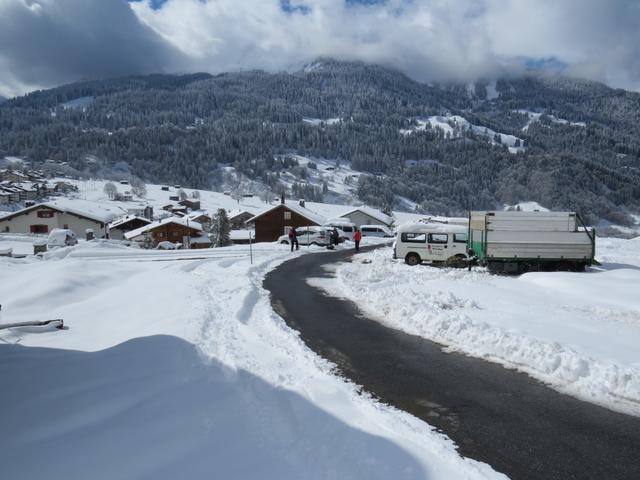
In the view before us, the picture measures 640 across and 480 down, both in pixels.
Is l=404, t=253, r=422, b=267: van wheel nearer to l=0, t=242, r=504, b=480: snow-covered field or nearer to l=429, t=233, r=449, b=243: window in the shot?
l=429, t=233, r=449, b=243: window

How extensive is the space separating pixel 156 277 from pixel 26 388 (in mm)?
12593

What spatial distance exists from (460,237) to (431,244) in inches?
58.9

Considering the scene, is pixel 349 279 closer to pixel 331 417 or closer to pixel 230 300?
pixel 230 300

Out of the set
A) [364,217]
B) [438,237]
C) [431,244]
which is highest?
[364,217]

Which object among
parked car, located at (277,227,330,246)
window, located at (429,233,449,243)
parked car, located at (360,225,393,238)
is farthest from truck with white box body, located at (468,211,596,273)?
parked car, located at (360,225,393,238)

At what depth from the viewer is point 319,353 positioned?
8.50 metres

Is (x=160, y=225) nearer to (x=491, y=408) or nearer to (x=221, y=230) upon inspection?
(x=221, y=230)

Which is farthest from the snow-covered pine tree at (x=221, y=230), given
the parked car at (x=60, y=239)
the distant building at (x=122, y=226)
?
the parked car at (x=60, y=239)

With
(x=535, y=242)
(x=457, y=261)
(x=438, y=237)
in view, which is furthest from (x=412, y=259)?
(x=535, y=242)

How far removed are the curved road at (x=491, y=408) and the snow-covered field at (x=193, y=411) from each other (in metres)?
0.39

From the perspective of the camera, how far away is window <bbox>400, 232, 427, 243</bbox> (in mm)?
23062

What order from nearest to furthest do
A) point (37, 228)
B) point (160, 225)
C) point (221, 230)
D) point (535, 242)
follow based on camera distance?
point (535, 242)
point (221, 230)
point (37, 228)
point (160, 225)

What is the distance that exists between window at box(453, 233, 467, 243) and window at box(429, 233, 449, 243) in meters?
0.40

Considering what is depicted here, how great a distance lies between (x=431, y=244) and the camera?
22938mm
